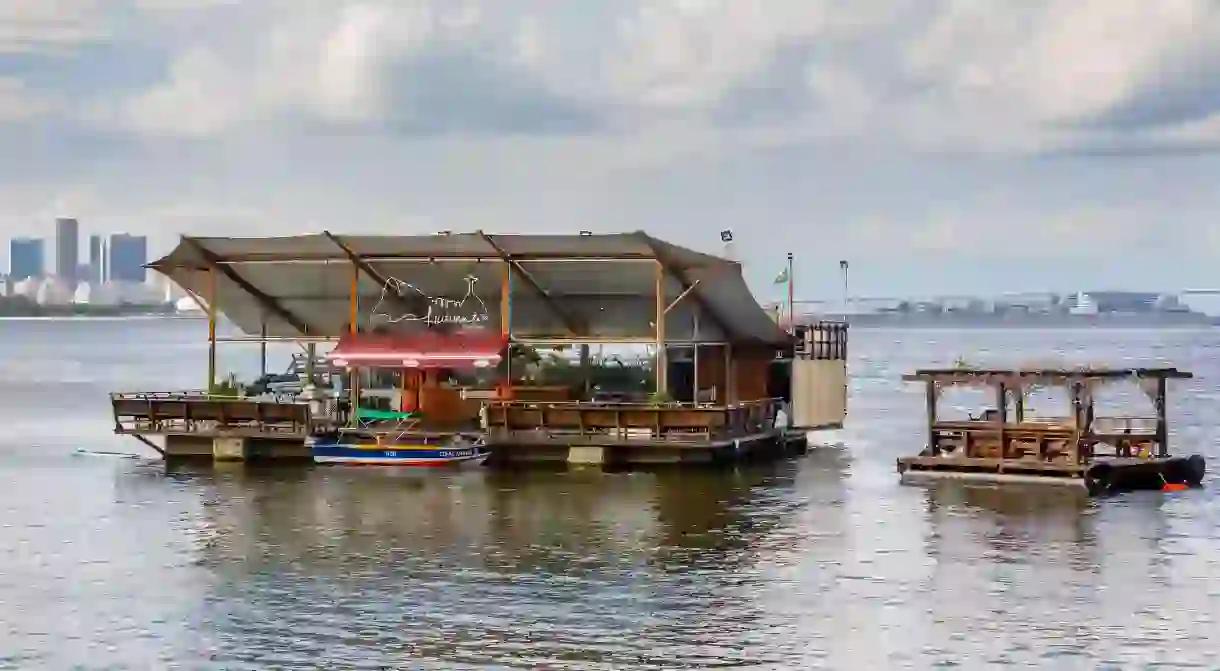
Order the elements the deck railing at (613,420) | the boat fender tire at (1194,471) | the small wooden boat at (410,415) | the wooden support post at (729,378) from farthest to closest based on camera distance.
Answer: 1. the wooden support post at (729,378)
2. the small wooden boat at (410,415)
3. the deck railing at (613,420)
4. the boat fender tire at (1194,471)

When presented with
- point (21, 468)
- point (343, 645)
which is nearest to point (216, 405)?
point (21, 468)

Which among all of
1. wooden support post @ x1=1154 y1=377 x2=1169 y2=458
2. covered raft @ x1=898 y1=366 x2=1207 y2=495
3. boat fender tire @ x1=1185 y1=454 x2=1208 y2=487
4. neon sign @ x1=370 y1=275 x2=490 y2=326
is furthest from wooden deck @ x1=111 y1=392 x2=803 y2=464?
boat fender tire @ x1=1185 y1=454 x2=1208 y2=487

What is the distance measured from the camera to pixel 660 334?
158 feet

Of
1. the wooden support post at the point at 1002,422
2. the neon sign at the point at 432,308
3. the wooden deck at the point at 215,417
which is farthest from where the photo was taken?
the neon sign at the point at 432,308

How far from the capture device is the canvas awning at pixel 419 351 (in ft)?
164

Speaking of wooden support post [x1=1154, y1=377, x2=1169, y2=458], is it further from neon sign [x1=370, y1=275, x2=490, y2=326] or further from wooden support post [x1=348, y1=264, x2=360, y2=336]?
wooden support post [x1=348, y1=264, x2=360, y2=336]

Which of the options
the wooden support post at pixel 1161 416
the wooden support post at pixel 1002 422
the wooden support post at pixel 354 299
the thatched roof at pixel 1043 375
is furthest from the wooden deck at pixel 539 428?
the wooden support post at pixel 1161 416

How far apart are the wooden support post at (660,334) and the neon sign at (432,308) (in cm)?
570

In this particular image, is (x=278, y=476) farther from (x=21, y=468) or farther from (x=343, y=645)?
(x=343, y=645)

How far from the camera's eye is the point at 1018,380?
44.8m

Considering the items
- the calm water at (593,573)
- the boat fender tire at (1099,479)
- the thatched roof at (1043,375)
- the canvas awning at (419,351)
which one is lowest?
the calm water at (593,573)

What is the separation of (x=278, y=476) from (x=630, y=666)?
25214mm

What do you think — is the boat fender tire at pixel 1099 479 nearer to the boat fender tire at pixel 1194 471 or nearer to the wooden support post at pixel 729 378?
the boat fender tire at pixel 1194 471

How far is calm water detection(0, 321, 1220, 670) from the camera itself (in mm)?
26141
